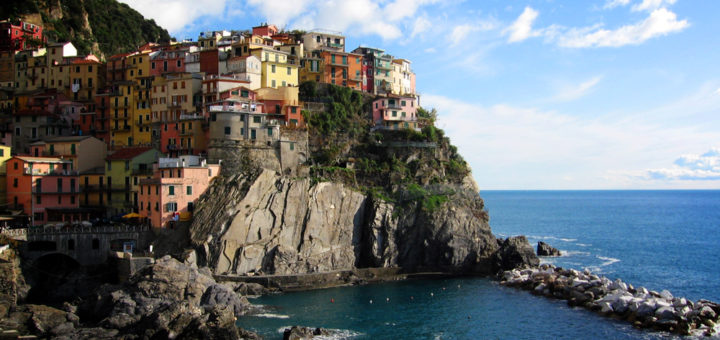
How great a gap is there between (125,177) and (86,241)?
10.6 m

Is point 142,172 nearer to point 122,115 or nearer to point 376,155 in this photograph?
point 122,115

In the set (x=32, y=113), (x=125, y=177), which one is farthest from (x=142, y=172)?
(x=32, y=113)

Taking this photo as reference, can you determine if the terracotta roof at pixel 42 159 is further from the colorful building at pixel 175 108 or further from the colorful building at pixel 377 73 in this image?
the colorful building at pixel 377 73

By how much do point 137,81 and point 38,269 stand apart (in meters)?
27.8

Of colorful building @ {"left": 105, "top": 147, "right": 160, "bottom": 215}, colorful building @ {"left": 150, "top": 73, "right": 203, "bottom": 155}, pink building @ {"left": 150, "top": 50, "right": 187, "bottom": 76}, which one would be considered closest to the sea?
colorful building @ {"left": 105, "top": 147, "right": 160, "bottom": 215}

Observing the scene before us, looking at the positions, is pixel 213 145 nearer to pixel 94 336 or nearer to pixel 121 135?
pixel 121 135

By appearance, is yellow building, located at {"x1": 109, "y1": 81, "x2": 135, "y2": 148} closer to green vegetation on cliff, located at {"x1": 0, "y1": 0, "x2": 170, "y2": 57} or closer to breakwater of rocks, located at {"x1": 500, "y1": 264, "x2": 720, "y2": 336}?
green vegetation on cliff, located at {"x1": 0, "y1": 0, "x2": 170, "y2": 57}

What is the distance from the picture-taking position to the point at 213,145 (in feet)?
208

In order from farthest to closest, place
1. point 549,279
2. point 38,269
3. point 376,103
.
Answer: point 376,103
point 549,279
point 38,269

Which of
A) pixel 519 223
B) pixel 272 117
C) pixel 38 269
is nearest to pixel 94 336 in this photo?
pixel 38 269

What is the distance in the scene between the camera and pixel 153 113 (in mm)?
70250

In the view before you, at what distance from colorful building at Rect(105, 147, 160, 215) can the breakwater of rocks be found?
39.2 m

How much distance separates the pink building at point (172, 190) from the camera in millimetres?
58000

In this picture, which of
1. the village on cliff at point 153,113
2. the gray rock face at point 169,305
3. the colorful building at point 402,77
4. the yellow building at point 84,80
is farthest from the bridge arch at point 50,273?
the colorful building at point 402,77
